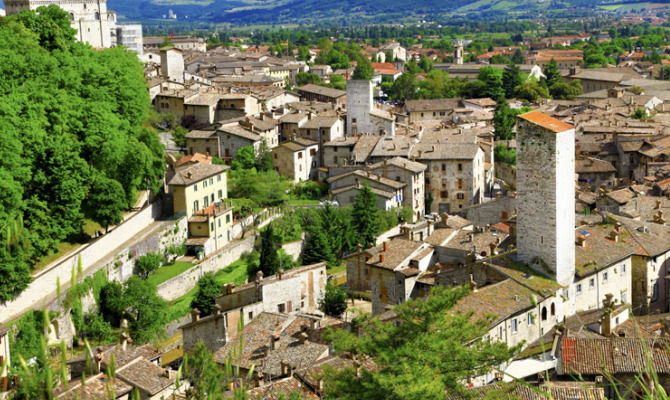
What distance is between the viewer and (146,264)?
3112 centimetres

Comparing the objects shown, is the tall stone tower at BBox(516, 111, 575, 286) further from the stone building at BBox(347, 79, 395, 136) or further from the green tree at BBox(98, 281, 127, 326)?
the stone building at BBox(347, 79, 395, 136)

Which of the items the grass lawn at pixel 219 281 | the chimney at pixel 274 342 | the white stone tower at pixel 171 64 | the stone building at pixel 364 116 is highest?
the white stone tower at pixel 171 64

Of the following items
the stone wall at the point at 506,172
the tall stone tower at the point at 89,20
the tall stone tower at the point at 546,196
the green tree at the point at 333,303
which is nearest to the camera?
the tall stone tower at the point at 546,196

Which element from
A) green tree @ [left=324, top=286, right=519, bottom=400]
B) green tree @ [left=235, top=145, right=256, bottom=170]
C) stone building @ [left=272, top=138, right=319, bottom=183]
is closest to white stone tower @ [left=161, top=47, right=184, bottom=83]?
stone building @ [left=272, top=138, right=319, bottom=183]

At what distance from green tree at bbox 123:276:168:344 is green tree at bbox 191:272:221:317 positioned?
44.4 inches

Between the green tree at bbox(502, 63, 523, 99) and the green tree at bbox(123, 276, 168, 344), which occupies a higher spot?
the green tree at bbox(502, 63, 523, 99)

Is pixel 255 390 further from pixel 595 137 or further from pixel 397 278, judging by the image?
pixel 595 137

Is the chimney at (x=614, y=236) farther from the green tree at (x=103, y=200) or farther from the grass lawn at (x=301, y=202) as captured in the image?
the grass lawn at (x=301, y=202)

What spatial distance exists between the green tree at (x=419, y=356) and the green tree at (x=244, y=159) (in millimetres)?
28969

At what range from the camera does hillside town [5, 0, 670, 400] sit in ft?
48.0

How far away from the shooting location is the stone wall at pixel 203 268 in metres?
30.6

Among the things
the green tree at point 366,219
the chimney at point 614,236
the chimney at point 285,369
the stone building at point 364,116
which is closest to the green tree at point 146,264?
the green tree at point 366,219

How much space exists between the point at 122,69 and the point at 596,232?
2106cm

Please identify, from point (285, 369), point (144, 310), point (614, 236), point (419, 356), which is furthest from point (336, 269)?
point (419, 356)
